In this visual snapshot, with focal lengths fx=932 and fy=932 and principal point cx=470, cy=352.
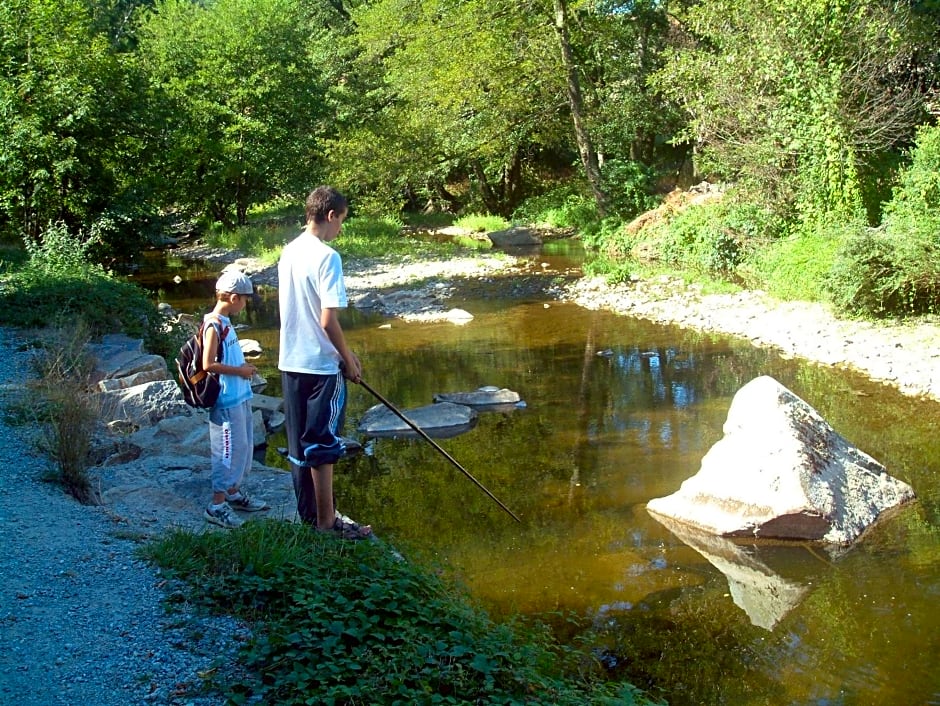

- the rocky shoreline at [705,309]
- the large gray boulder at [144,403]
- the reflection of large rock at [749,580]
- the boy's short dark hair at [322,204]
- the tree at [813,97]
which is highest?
the tree at [813,97]

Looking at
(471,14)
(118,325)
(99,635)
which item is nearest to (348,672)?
(99,635)

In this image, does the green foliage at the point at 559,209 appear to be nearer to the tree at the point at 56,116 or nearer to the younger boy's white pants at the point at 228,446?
the tree at the point at 56,116

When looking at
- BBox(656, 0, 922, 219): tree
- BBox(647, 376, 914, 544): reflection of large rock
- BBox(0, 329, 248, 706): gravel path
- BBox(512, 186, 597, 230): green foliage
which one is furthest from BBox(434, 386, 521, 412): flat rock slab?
BBox(512, 186, 597, 230): green foliage

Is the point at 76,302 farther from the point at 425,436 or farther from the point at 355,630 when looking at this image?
the point at 355,630

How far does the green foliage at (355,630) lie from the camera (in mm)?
3715

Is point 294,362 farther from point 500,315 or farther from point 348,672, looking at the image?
point 500,315

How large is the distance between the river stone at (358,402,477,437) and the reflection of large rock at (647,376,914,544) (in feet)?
9.41

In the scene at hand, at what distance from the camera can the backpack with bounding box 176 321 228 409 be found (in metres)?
5.93

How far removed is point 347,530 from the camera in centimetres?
578

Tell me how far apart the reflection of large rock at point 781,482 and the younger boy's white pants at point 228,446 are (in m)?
3.14

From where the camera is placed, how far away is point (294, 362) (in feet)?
17.8

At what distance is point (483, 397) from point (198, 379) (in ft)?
16.1

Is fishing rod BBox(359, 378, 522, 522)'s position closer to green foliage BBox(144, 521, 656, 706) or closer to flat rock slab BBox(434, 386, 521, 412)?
green foliage BBox(144, 521, 656, 706)

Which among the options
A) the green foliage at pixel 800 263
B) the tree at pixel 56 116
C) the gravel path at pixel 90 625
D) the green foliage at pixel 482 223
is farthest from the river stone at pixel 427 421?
the green foliage at pixel 482 223
